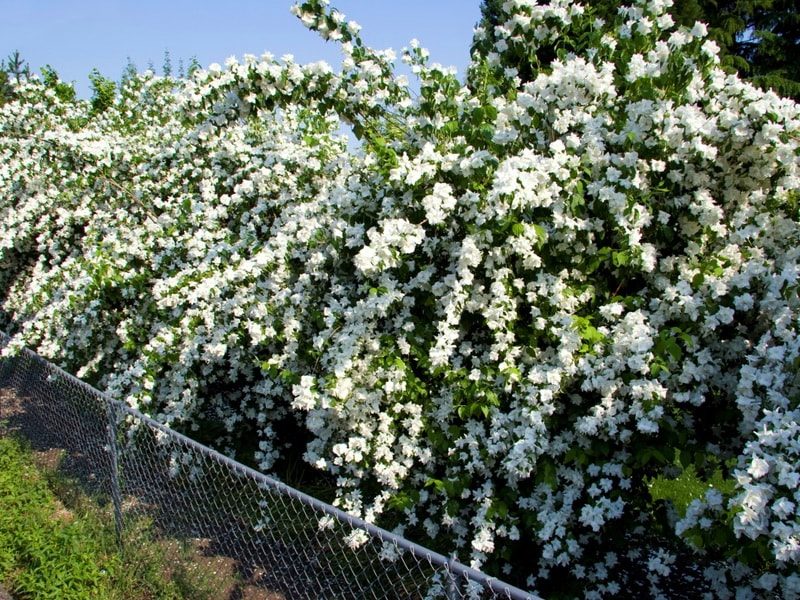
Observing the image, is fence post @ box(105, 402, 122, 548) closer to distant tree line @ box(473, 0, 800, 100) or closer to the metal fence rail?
the metal fence rail

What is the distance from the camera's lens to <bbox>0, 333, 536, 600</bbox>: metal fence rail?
3.98 metres

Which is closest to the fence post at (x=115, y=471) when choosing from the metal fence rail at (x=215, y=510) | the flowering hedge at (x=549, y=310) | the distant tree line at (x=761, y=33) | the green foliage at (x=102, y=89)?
the metal fence rail at (x=215, y=510)

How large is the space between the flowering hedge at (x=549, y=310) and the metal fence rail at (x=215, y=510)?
275mm

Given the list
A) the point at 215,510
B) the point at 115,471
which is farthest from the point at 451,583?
the point at 215,510

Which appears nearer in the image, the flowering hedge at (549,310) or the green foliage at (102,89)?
the flowering hedge at (549,310)

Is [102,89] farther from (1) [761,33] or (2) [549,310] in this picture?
(1) [761,33]

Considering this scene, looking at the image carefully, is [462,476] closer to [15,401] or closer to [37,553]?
[37,553]

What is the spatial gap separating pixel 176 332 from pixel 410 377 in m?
2.28

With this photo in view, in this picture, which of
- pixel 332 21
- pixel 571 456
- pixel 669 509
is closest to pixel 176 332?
pixel 332 21

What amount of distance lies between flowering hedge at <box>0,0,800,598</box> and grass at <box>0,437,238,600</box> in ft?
3.03

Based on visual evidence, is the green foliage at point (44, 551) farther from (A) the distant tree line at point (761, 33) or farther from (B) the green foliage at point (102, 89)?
(A) the distant tree line at point (761, 33)

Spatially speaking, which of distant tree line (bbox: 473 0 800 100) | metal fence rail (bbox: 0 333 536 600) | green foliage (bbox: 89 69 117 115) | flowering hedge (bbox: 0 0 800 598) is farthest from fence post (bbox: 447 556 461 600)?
distant tree line (bbox: 473 0 800 100)

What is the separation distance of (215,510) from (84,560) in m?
0.96

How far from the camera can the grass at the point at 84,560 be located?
13.2 ft
